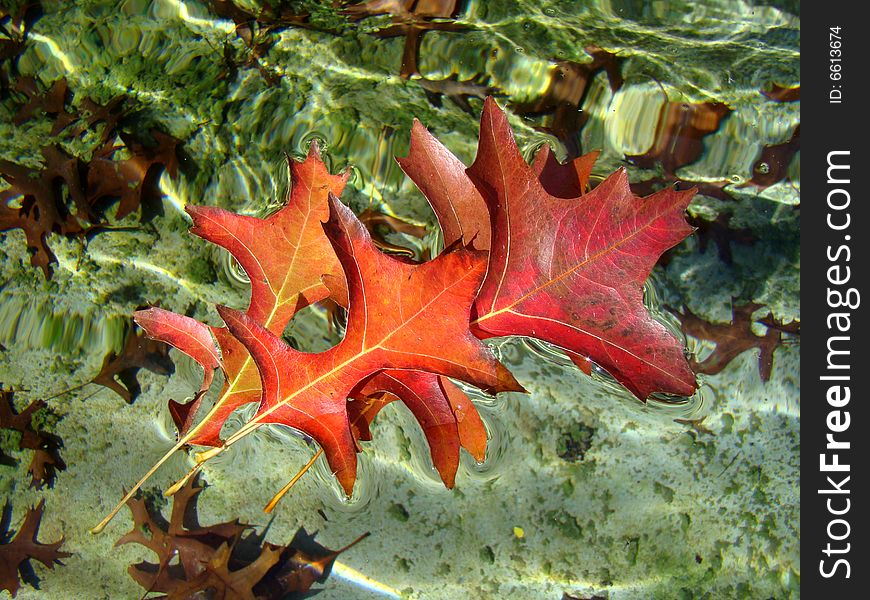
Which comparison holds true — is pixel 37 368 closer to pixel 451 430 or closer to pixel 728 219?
pixel 451 430

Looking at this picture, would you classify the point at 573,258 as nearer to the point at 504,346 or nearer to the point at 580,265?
the point at 580,265

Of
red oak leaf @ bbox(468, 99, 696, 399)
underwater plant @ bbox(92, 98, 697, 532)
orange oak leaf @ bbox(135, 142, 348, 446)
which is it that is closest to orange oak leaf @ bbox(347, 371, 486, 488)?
underwater plant @ bbox(92, 98, 697, 532)

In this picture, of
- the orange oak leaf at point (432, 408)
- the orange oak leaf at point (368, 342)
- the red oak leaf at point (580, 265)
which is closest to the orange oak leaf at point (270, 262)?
the orange oak leaf at point (368, 342)

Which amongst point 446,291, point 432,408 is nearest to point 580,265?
point 446,291

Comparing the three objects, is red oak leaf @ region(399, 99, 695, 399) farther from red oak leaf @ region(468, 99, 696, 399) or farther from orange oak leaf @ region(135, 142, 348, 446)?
orange oak leaf @ region(135, 142, 348, 446)

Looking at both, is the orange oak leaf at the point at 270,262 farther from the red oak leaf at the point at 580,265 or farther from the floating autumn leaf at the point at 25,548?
the floating autumn leaf at the point at 25,548
